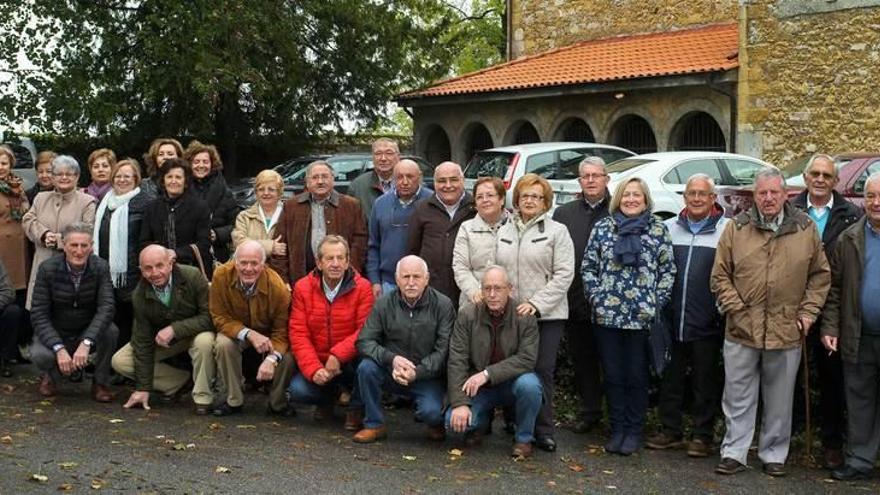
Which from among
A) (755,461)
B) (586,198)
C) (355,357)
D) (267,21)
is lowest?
(755,461)

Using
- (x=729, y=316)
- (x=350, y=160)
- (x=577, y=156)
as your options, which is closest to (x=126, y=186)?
(x=729, y=316)

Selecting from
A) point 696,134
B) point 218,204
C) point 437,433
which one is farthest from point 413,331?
point 696,134

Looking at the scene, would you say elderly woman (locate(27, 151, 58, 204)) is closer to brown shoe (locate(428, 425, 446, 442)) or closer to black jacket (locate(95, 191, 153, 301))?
black jacket (locate(95, 191, 153, 301))

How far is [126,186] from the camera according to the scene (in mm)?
9156

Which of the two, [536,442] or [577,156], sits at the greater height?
[577,156]

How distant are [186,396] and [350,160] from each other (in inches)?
485

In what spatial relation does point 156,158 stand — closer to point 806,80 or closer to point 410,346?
point 410,346

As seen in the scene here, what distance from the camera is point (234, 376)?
328 inches

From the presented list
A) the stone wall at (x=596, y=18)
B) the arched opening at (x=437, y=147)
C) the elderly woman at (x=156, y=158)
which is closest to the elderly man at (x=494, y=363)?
the elderly woman at (x=156, y=158)

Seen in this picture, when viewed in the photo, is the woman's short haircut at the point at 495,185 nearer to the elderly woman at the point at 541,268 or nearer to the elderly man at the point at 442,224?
the elderly woman at the point at 541,268

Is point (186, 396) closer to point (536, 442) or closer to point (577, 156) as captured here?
point (536, 442)

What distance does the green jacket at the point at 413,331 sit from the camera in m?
7.62

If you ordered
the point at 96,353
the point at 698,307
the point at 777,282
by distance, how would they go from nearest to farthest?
1. the point at 777,282
2. the point at 698,307
3. the point at 96,353

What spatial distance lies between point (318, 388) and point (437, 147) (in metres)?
20.3
